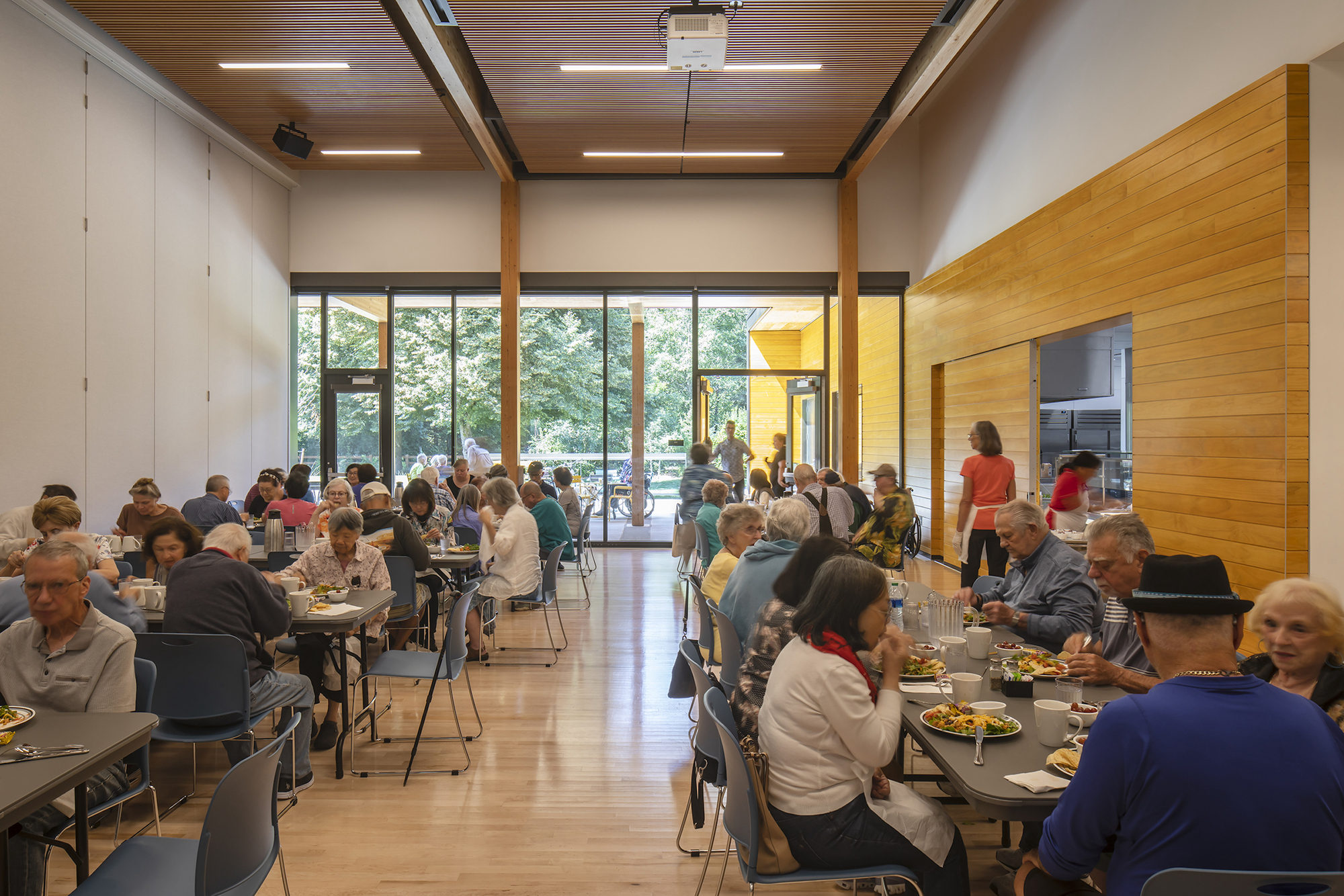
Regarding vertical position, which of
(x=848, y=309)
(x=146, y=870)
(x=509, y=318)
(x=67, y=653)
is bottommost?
(x=146, y=870)

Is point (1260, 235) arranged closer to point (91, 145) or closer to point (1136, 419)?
point (1136, 419)

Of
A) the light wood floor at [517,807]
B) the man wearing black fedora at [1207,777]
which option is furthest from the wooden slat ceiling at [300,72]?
the man wearing black fedora at [1207,777]

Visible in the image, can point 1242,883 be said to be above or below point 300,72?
below

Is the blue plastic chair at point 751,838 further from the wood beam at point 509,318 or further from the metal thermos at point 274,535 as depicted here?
the wood beam at point 509,318

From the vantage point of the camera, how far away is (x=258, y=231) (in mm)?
10406

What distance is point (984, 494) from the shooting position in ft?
21.8

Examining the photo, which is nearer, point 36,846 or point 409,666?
point 36,846

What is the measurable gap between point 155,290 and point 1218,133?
9286mm

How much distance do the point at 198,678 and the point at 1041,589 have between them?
3.60 m

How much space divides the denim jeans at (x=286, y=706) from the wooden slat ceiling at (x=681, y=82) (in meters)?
5.40

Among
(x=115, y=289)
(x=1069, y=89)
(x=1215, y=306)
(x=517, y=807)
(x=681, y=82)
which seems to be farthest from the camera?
(x=681, y=82)

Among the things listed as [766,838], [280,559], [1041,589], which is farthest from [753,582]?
[280,559]

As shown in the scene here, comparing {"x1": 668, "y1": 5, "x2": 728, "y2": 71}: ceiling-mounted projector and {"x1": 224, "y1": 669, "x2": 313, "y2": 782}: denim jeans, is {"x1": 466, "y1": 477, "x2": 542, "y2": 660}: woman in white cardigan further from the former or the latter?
{"x1": 668, "y1": 5, "x2": 728, "y2": 71}: ceiling-mounted projector

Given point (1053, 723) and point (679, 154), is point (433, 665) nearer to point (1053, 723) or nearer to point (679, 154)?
point (1053, 723)
